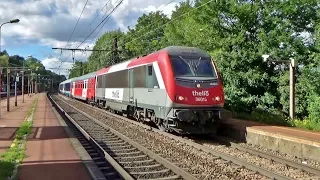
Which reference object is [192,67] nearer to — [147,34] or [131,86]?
[131,86]

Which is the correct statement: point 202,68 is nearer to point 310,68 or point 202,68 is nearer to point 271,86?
→ point 310,68

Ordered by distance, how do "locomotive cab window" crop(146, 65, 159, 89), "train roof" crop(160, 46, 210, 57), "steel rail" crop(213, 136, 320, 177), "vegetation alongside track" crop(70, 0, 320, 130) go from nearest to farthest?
"steel rail" crop(213, 136, 320, 177) → "train roof" crop(160, 46, 210, 57) → "locomotive cab window" crop(146, 65, 159, 89) → "vegetation alongside track" crop(70, 0, 320, 130)

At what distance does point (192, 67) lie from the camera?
14.7 meters

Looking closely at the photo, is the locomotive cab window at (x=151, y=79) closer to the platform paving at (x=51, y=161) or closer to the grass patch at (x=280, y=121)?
the platform paving at (x=51, y=161)

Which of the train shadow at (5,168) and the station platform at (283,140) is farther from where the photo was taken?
the station platform at (283,140)

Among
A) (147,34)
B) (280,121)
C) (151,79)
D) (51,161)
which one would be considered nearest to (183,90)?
(151,79)

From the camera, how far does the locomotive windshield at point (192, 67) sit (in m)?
14.5

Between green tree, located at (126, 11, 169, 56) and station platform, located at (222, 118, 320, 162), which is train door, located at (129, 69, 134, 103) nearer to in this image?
station platform, located at (222, 118, 320, 162)

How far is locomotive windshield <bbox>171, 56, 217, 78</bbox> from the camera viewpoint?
14.5 m

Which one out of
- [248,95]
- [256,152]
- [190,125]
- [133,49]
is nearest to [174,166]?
[256,152]

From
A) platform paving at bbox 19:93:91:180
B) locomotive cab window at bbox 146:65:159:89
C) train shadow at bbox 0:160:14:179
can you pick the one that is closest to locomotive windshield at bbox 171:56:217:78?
locomotive cab window at bbox 146:65:159:89

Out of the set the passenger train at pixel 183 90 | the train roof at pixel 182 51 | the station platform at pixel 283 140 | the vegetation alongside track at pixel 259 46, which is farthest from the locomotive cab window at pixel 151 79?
the vegetation alongside track at pixel 259 46

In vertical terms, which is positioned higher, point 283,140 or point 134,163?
point 283,140

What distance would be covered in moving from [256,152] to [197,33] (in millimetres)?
14962
